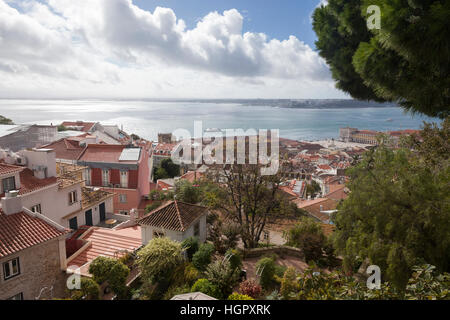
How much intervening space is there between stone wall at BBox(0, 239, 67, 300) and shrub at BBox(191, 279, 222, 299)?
4.81 metres

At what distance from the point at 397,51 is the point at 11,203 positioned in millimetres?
10689

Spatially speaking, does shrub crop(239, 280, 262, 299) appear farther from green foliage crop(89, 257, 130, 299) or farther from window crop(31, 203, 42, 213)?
window crop(31, 203, 42, 213)

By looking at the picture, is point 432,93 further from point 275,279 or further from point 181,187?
point 181,187

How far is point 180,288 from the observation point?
7.64 metres

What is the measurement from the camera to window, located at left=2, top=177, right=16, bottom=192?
10195 mm

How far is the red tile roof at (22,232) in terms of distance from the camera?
25.9 feet

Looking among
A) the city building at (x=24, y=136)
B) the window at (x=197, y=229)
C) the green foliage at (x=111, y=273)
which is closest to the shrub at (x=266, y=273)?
the window at (x=197, y=229)

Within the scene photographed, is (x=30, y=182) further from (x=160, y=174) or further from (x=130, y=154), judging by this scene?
(x=160, y=174)

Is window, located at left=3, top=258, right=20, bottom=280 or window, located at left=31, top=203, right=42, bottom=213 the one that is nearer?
window, located at left=3, top=258, right=20, bottom=280

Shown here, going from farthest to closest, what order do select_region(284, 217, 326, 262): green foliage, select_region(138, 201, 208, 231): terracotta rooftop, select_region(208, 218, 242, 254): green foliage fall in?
1. select_region(208, 218, 242, 254): green foliage
2. select_region(284, 217, 326, 262): green foliage
3. select_region(138, 201, 208, 231): terracotta rooftop

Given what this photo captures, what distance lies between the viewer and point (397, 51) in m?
3.74

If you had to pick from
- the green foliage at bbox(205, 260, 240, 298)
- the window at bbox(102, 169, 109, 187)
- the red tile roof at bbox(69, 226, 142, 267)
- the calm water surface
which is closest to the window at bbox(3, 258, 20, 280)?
the red tile roof at bbox(69, 226, 142, 267)
